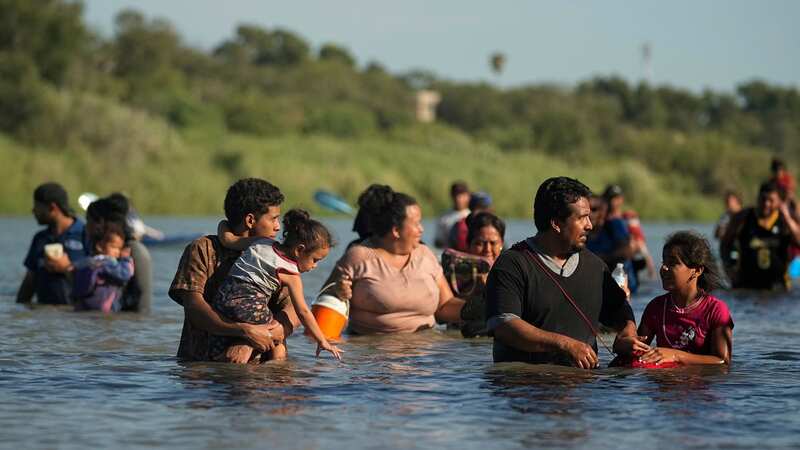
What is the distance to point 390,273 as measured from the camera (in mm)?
11000

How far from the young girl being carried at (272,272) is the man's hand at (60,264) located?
4.66m

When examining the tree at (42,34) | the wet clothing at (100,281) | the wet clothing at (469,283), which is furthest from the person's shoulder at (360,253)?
the tree at (42,34)

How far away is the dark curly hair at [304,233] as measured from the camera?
8.60 m

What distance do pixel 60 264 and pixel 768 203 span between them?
854 centimetres

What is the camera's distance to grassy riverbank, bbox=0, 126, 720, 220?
153 ft

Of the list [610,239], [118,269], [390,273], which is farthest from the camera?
[610,239]

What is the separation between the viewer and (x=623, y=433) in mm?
7426

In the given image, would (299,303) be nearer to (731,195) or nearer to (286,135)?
(731,195)

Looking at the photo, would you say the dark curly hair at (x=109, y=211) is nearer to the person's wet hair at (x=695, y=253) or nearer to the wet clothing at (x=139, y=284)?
the wet clothing at (x=139, y=284)

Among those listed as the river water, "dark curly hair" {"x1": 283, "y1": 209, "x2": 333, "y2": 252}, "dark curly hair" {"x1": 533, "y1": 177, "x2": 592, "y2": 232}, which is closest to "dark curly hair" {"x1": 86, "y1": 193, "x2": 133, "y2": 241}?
the river water

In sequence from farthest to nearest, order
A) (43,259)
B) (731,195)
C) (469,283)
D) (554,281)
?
(731,195)
(43,259)
(469,283)
(554,281)

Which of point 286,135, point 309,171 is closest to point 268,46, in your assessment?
point 286,135

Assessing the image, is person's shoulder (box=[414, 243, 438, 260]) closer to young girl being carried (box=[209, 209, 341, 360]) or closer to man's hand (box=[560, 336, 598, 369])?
young girl being carried (box=[209, 209, 341, 360])

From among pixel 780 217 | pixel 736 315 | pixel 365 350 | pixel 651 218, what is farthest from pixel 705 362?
pixel 651 218
